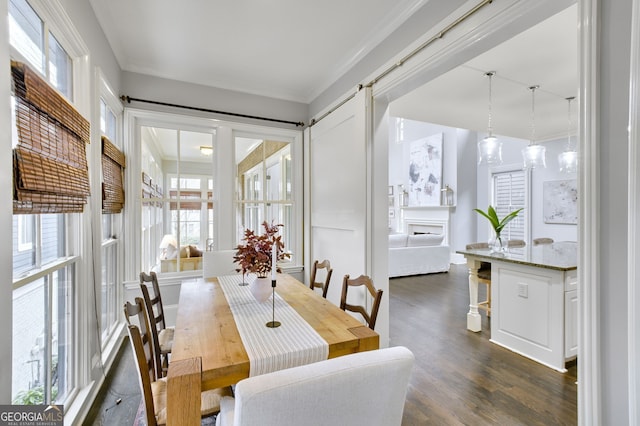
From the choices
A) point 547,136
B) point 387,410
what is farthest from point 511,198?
point 387,410

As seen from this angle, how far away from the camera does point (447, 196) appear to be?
7.53 meters

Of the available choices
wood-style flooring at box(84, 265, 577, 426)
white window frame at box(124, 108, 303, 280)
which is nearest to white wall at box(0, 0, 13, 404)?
wood-style flooring at box(84, 265, 577, 426)

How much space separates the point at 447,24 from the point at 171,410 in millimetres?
2347

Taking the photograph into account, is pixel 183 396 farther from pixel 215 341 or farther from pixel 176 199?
pixel 176 199

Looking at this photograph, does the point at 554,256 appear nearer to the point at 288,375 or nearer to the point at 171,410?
the point at 288,375

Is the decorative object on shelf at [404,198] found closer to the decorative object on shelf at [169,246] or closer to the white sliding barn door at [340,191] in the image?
the white sliding barn door at [340,191]

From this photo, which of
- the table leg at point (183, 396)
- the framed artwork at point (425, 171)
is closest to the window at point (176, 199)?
the table leg at point (183, 396)

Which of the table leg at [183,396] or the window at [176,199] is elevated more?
the window at [176,199]

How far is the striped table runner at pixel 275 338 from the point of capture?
113cm

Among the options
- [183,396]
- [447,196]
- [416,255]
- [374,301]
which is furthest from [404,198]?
[183,396]

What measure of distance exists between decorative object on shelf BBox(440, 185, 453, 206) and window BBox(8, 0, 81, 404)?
7.55m

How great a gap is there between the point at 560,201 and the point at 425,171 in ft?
10.2

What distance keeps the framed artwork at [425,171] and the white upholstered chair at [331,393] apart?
7.49m

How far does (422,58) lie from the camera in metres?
1.90
